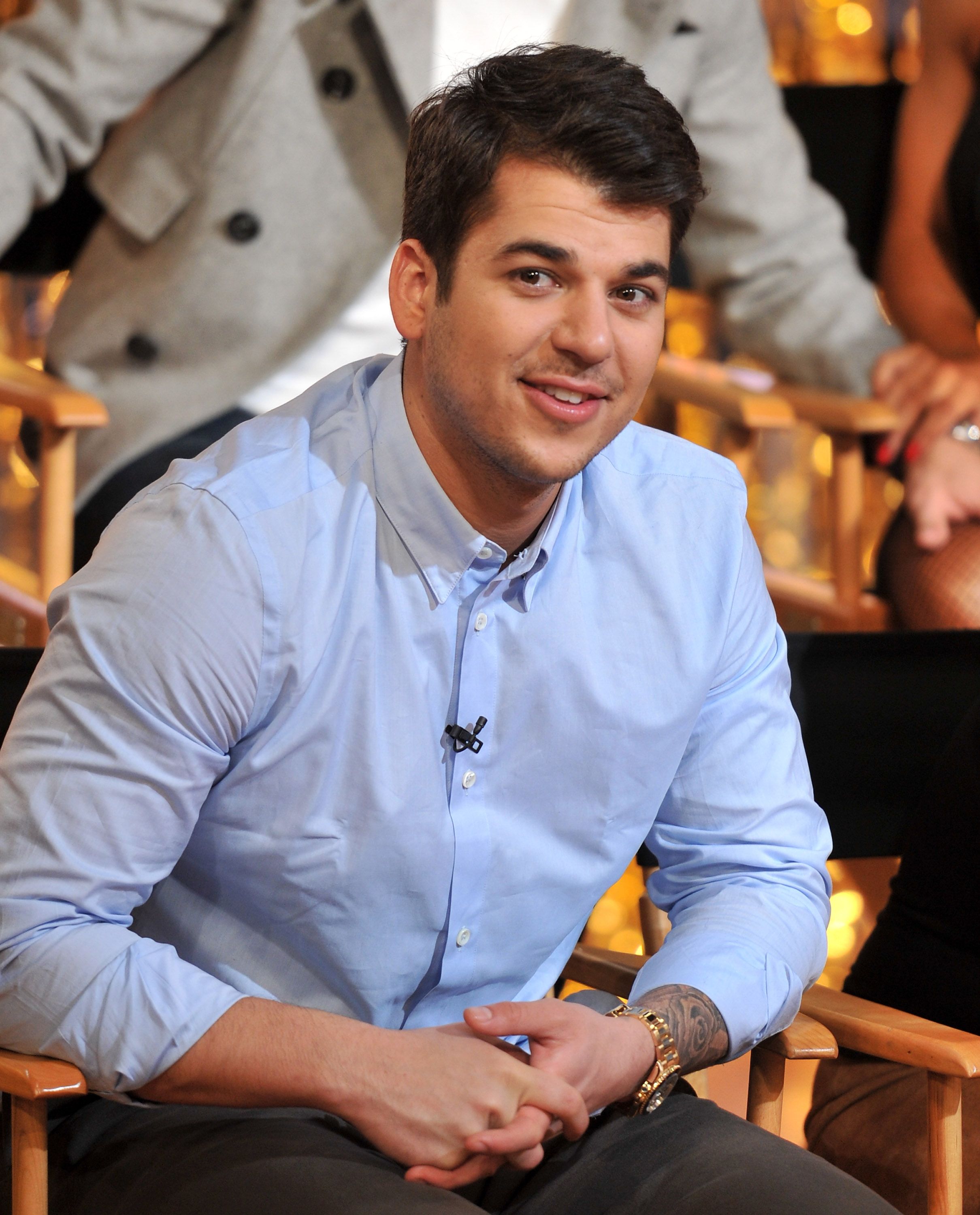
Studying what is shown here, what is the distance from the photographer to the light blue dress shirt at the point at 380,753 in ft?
3.26

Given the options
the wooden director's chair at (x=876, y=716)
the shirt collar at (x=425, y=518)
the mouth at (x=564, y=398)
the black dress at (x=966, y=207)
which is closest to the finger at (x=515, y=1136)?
the shirt collar at (x=425, y=518)

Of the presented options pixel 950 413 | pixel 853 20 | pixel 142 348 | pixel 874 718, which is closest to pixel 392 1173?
pixel 874 718

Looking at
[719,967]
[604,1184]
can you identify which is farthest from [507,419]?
[604,1184]

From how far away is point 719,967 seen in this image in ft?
3.75

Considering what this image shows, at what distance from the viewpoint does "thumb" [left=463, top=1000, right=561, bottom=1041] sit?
3.38 feet

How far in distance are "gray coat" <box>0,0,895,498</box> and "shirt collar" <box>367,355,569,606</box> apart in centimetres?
101

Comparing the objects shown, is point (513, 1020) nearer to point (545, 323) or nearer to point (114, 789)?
point (114, 789)

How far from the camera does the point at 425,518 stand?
1.10 m

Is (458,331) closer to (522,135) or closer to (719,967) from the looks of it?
(522,135)

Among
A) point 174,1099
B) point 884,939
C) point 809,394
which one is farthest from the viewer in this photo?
point 809,394

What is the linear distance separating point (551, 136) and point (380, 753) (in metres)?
0.45

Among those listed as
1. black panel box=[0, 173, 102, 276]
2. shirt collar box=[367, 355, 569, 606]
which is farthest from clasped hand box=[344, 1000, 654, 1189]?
black panel box=[0, 173, 102, 276]

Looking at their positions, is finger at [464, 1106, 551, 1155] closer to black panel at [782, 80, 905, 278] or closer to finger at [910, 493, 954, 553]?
finger at [910, 493, 954, 553]

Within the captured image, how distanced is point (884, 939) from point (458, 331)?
67cm
